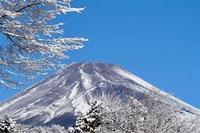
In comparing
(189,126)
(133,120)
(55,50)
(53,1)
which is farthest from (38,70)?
(189,126)

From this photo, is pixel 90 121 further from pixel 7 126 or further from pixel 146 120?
pixel 146 120

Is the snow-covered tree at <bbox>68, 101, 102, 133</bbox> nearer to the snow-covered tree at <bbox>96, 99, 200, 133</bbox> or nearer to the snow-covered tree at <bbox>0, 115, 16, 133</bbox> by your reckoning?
the snow-covered tree at <bbox>0, 115, 16, 133</bbox>

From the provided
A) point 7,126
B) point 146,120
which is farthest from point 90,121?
point 146,120

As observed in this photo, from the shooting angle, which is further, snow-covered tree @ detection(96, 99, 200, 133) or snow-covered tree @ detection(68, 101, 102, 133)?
snow-covered tree @ detection(68, 101, 102, 133)

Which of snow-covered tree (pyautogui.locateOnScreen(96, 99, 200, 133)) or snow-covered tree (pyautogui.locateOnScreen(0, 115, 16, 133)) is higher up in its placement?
snow-covered tree (pyautogui.locateOnScreen(0, 115, 16, 133))

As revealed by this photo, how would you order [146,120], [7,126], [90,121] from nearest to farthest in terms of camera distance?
1. [146,120]
2. [7,126]
3. [90,121]

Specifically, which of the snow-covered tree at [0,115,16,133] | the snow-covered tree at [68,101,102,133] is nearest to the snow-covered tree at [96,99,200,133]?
the snow-covered tree at [68,101,102,133]

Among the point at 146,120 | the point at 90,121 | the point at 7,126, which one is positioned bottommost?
the point at 146,120

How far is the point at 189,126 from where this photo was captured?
80.9ft

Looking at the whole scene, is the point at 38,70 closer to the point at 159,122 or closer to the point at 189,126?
the point at 159,122

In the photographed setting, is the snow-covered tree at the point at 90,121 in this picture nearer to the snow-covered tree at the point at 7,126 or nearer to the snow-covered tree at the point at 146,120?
the snow-covered tree at the point at 7,126

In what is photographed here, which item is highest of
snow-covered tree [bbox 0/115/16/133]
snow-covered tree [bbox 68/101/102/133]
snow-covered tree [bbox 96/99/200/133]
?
snow-covered tree [bbox 68/101/102/133]

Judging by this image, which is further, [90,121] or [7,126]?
[90,121]

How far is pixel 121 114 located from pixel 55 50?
14.7 metres
